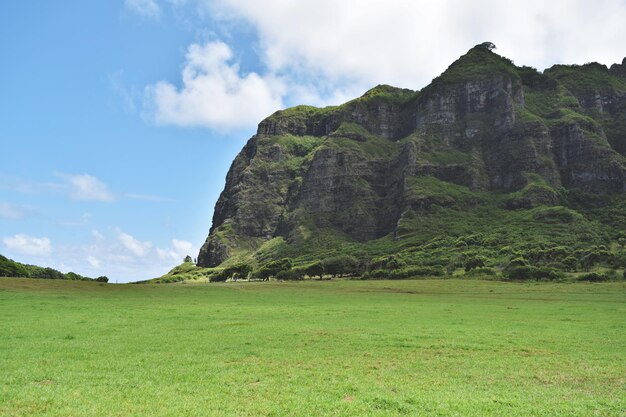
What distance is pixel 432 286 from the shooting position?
11644cm

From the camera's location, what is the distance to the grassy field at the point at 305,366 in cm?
1747

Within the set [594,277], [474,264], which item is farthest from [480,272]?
[594,277]

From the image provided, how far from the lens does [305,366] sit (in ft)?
80.8

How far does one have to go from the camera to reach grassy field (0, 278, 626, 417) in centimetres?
1747

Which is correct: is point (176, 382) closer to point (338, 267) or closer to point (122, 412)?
point (122, 412)

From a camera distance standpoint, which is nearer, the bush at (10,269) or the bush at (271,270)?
the bush at (10,269)

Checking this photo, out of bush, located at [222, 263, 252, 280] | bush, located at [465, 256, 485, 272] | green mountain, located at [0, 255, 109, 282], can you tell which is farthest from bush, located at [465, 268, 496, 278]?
green mountain, located at [0, 255, 109, 282]

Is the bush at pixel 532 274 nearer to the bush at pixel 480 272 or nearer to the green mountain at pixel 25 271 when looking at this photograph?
the bush at pixel 480 272

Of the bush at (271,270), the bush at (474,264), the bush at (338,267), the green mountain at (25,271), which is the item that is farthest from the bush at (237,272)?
the bush at (474,264)

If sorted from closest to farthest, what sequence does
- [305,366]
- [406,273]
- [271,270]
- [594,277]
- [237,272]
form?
[305,366] → [594,277] → [406,273] → [271,270] → [237,272]

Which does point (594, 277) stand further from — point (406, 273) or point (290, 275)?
point (290, 275)

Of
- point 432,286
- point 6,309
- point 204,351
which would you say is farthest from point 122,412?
point 432,286

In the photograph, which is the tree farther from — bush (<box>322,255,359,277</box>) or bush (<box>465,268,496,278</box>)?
bush (<box>465,268,496,278</box>)

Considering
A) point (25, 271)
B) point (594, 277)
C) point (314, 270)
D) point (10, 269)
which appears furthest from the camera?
point (314, 270)
